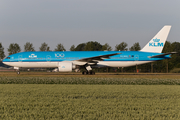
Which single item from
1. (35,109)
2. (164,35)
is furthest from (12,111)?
(164,35)

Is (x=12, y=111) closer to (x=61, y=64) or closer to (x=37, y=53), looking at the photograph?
(x=61, y=64)

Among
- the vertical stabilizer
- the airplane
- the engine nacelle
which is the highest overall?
the vertical stabilizer

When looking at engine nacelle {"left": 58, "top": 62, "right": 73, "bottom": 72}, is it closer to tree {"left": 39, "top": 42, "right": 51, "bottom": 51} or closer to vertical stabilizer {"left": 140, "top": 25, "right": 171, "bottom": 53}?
vertical stabilizer {"left": 140, "top": 25, "right": 171, "bottom": 53}

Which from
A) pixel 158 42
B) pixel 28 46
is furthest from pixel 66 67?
pixel 28 46

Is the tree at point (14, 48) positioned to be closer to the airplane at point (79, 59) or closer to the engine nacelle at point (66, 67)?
the airplane at point (79, 59)

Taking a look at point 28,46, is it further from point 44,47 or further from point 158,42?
point 158,42

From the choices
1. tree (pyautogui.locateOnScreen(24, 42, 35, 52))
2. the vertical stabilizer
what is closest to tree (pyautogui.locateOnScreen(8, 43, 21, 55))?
tree (pyautogui.locateOnScreen(24, 42, 35, 52))

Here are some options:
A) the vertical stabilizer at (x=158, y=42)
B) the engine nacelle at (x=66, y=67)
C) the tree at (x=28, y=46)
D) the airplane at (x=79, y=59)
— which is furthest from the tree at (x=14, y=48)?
the vertical stabilizer at (x=158, y=42)

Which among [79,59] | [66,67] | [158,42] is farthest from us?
[158,42]

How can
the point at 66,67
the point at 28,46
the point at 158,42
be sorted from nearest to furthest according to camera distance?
the point at 66,67 → the point at 158,42 → the point at 28,46

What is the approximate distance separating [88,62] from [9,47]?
1622 inches

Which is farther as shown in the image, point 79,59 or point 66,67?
point 79,59

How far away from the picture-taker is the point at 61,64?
2786 cm

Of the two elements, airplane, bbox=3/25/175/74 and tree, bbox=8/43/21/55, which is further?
tree, bbox=8/43/21/55
